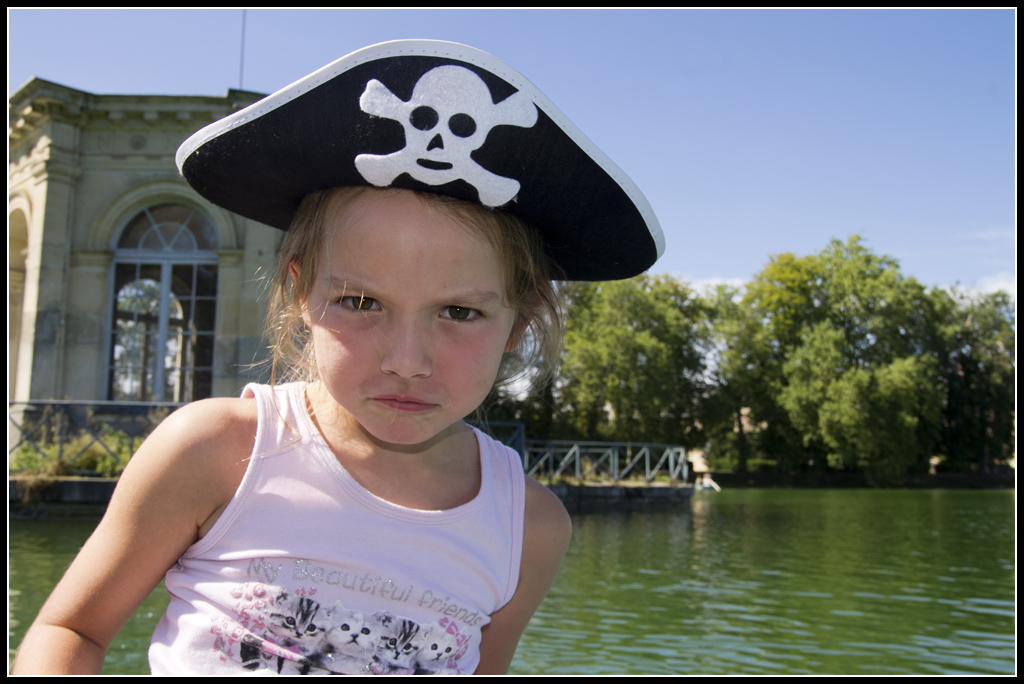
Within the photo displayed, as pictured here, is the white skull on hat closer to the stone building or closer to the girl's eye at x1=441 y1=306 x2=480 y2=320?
the girl's eye at x1=441 y1=306 x2=480 y2=320

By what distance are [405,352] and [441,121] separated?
12.9 inches

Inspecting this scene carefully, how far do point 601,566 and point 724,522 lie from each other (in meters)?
7.48

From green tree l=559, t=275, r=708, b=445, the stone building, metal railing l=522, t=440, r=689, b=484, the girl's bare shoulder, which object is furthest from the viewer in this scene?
green tree l=559, t=275, r=708, b=445

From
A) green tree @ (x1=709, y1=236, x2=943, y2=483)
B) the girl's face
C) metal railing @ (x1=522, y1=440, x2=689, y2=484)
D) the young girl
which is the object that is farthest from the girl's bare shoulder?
green tree @ (x1=709, y1=236, x2=943, y2=483)

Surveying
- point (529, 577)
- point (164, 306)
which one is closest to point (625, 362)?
point (164, 306)

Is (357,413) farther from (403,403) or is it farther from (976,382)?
(976,382)

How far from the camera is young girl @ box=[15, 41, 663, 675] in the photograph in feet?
3.65

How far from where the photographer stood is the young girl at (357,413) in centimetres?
111

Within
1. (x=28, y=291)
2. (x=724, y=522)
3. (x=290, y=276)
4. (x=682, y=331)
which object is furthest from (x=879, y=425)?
(x=290, y=276)

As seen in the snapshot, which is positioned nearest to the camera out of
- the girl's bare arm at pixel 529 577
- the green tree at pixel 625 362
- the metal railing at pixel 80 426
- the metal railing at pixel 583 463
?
the girl's bare arm at pixel 529 577

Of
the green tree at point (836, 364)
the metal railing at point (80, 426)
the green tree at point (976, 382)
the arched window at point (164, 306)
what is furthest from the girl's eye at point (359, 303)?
the green tree at point (976, 382)

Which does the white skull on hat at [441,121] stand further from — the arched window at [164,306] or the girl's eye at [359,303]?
the arched window at [164,306]

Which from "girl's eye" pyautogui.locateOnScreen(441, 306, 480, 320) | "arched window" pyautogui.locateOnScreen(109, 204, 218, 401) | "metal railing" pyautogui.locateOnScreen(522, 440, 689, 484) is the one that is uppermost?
"arched window" pyautogui.locateOnScreen(109, 204, 218, 401)

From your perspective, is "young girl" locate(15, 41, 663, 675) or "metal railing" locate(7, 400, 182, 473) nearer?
"young girl" locate(15, 41, 663, 675)
